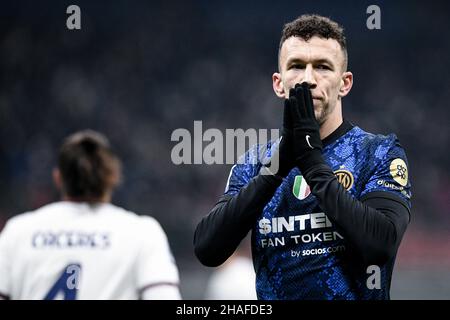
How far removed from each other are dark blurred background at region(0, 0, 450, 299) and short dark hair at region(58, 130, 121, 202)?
21.9 feet

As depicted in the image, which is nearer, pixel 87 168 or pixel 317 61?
pixel 317 61

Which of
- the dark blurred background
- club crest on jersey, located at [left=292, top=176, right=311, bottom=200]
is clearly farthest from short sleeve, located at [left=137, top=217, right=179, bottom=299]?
the dark blurred background

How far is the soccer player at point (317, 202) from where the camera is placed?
2.28 meters

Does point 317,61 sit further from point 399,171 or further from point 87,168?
point 87,168

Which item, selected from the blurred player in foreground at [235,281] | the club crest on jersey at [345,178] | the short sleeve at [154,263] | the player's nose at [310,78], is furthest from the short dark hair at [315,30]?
the blurred player in foreground at [235,281]

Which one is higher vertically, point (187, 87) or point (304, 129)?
point (187, 87)

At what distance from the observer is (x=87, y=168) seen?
3.00m

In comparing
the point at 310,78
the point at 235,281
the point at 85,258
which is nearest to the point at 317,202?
the point at 310,78

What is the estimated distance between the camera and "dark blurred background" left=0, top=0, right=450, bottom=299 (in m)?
10.0

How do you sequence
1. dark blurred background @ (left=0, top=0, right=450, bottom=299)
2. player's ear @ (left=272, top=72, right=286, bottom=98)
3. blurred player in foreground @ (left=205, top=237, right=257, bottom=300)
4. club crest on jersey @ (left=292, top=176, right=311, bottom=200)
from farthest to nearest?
dark blurred background @ (left=0, top=0, right=450, bottom=299)
blurred player in foreground @ (left=205, top=237, right=257, bottom=300)
player's ear @ (left=272, top=72, right=286, bottom=98)
club crest on jersey @ (left=292, top=176, right=311, bottom=200)

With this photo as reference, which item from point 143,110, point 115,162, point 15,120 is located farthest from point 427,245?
point 115,162

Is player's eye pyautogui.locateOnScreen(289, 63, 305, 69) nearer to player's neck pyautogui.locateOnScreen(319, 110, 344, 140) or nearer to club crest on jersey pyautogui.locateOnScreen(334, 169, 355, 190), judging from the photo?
player's neck pyautogui.locateOnScreen(319, 110, 344, 140)

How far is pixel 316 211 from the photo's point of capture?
7.94 feet

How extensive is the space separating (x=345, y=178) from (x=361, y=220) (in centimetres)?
25
